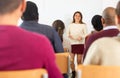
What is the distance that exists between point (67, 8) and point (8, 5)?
634 cm

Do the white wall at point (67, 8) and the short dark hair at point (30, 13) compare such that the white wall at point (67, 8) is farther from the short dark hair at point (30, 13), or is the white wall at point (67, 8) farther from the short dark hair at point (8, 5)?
the short dark hair at point (8, 5)

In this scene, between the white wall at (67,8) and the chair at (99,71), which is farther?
the white wall at (67,8)

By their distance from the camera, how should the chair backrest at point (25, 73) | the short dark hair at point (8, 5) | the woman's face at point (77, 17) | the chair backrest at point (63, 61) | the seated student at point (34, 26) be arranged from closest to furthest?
the chair backrest at point (25, 73), the short dark hair at point (8, 5), the chair backrest at point (63, 61), the seated student at point (34, 26), the woman's face at point (77, 17)

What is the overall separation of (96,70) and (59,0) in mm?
6008

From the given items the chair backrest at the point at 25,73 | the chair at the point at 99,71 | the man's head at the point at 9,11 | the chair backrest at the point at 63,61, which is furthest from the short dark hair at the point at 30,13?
the chair backrest at the point at 25,73

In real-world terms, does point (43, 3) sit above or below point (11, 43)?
above

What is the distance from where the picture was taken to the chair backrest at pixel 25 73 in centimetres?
144

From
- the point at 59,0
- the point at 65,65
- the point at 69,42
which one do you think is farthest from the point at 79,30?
the point at 65,65

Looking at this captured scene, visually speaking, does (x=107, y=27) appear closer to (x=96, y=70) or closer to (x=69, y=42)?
(x=96, y=70)

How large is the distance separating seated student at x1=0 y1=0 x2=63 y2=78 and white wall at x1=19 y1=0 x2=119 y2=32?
606cm

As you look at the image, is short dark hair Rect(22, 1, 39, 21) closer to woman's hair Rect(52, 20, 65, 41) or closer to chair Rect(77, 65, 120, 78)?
chair Rect(77, 65, 120, 78)

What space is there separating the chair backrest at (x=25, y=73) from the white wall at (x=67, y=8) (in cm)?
621

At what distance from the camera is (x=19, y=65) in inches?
61.2

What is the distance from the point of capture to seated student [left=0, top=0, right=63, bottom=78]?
153cm
